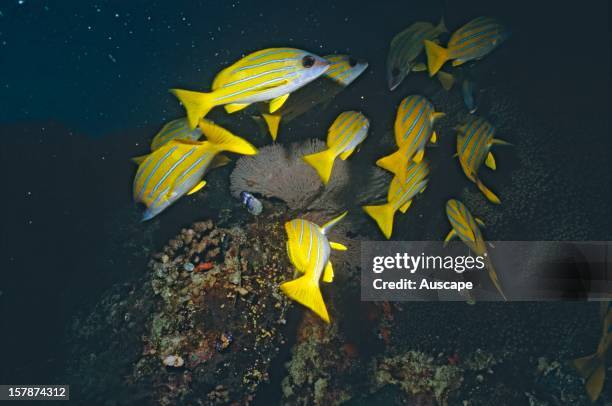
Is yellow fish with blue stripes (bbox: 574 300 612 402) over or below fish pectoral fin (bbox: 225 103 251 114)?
below

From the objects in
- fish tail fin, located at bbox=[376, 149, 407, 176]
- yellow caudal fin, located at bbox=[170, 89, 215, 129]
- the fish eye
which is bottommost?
fish tail fin, located at bbox=[376, 149, 407, 176]

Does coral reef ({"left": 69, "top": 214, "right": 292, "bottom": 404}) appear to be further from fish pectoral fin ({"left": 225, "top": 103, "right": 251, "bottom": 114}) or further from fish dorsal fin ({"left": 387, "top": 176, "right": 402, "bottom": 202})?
fish pectoral fin ({"left": 225, "top": 103, "right": 251, "bottom": 114})

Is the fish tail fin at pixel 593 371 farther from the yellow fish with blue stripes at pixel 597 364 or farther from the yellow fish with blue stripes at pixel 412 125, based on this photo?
the yellow fish with blue stripes at pixel 412 125

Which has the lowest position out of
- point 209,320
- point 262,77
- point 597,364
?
point 597,364

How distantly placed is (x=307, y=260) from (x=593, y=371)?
13.2 feet

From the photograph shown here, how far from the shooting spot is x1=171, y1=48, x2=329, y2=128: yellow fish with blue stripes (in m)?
2.15

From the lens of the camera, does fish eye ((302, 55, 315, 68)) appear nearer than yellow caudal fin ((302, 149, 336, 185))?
Yes

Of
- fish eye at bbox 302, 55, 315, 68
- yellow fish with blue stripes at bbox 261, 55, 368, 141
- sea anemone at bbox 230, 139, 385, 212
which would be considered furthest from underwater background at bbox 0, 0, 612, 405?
fish eye at bbox 302, 55, 315, 68

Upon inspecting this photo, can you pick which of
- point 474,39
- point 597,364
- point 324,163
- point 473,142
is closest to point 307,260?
point 324,163

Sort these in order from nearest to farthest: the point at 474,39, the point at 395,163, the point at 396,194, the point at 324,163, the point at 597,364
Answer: the point at 395,163 < the point at 324,163 < the point at 396,194 < the point at 474,39 < the point at 597,364

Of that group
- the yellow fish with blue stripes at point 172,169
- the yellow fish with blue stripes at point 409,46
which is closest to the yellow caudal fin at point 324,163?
the yellow fish with blue stripes at point 172,169

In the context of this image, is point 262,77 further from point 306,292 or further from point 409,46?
point 409,46

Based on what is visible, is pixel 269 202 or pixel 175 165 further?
pixel 269 202

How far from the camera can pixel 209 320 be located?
359 cm
